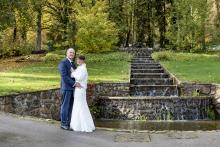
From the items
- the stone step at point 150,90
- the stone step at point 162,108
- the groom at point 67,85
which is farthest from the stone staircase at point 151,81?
the groom at point 67,85

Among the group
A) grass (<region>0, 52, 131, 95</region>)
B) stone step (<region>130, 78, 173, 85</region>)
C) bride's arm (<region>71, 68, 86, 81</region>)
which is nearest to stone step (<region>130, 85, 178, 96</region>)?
grass (<region>0, 52, 131, 95</region>)

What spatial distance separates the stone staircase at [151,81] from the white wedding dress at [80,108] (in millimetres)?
11131

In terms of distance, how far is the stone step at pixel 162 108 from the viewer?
790 inches

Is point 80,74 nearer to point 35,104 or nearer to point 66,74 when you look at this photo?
point 66,74

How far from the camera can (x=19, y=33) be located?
44219 mm

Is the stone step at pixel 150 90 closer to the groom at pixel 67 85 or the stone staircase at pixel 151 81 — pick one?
the stone staircase at pixel 151 81

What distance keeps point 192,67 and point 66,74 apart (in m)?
18.7

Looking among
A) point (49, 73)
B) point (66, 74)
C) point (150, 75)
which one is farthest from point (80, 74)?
point (150, 75)

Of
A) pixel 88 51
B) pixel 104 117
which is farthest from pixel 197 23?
pixel 104 117

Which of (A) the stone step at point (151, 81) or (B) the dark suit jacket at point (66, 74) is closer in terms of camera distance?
(B) the dark suit jacket at point (66, 74)

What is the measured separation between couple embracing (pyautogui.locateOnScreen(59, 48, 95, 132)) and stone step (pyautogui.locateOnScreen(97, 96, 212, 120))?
8.14m

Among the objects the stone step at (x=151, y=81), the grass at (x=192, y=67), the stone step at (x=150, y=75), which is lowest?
the stone step at (x=151, y=81)

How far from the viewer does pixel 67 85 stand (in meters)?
12.1

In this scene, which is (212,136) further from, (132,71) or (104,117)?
(132,71)
